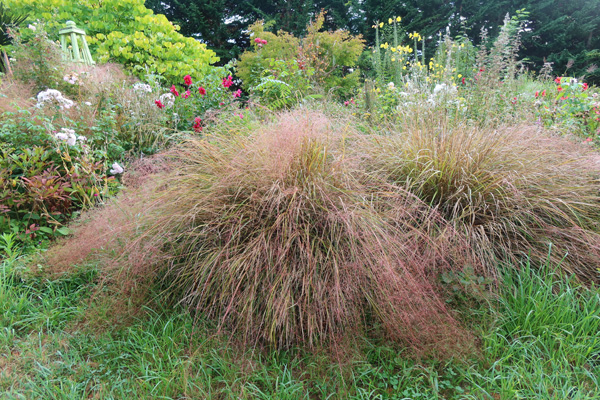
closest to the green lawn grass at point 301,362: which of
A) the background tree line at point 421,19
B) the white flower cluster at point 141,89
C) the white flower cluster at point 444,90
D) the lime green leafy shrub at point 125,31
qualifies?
the white flower cluster at point 444,90

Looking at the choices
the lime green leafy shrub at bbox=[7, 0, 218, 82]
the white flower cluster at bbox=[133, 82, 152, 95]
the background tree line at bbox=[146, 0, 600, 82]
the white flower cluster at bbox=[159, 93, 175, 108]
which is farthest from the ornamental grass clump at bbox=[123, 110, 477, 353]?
the background tree line at bbox=[146, 0, 600, 82]

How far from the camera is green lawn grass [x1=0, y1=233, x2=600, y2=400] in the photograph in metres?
1.61

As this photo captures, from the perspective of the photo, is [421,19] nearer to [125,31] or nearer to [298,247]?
[125,31]

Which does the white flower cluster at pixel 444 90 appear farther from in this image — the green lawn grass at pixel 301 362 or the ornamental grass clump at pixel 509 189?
the green lawn grass at pixel 301 362

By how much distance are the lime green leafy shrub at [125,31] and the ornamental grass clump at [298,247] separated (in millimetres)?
6236

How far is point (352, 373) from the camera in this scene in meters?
1.67

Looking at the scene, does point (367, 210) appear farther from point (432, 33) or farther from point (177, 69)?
point (432, 33)

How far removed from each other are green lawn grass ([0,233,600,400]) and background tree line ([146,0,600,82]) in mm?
13616

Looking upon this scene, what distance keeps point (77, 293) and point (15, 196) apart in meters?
1.21

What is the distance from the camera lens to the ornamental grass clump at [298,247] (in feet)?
5.77

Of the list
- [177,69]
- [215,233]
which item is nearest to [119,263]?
[215,233]

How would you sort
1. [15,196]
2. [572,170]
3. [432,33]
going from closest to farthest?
[572,170], [15,196], [432,33]

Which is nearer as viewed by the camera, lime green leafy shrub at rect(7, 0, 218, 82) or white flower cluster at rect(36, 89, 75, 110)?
white flower cluster at rect(36, 89, 75, 110)

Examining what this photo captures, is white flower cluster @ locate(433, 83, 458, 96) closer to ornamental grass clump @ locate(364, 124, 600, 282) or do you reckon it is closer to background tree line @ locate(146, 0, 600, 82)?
ornamental grass clump @ locate(364, 124, 600, 282)
